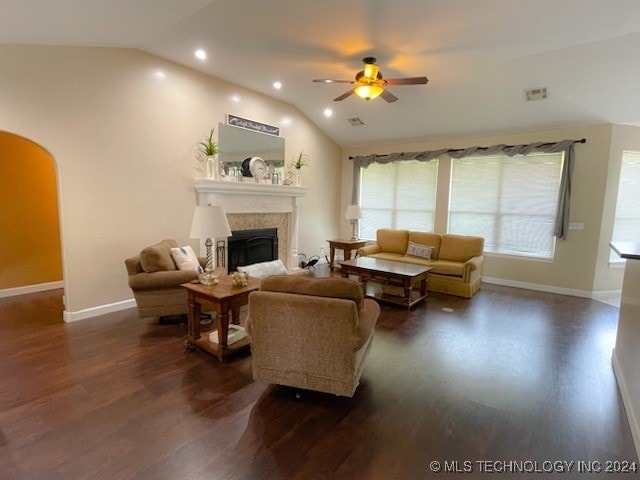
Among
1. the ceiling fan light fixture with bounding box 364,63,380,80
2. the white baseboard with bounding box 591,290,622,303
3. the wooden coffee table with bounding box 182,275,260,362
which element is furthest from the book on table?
the white baseboard with bounding box 591,290,622,303

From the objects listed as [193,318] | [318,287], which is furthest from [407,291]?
[193,318]

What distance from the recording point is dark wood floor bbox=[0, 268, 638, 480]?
1.80m

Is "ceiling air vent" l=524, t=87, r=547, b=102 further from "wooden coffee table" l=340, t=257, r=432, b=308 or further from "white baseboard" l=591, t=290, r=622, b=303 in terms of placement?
"white baseboard" l=591, t=290, r=622, b=303

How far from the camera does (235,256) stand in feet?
18.1

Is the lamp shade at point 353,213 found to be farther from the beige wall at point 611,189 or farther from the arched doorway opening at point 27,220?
the arched doorway opening at point 27,220

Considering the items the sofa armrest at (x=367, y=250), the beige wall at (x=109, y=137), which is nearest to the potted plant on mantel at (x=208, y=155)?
the beige wall at (x=109, y=137)

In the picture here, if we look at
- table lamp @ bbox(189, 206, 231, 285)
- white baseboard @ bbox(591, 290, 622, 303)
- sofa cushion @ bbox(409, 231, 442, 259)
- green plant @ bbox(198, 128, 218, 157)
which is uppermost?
green plant @ bbox(198, 128, 218, 157)

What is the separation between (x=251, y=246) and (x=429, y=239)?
130 inches

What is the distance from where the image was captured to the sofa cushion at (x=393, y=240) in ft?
20.8

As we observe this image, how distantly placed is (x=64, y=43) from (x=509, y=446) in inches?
210

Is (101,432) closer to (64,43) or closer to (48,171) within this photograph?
(64,43)

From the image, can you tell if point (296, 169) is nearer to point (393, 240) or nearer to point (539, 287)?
point (393, 240)

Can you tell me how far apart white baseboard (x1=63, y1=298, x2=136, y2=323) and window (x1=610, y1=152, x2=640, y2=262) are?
7.37 m

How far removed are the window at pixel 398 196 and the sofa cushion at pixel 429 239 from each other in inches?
27.6
